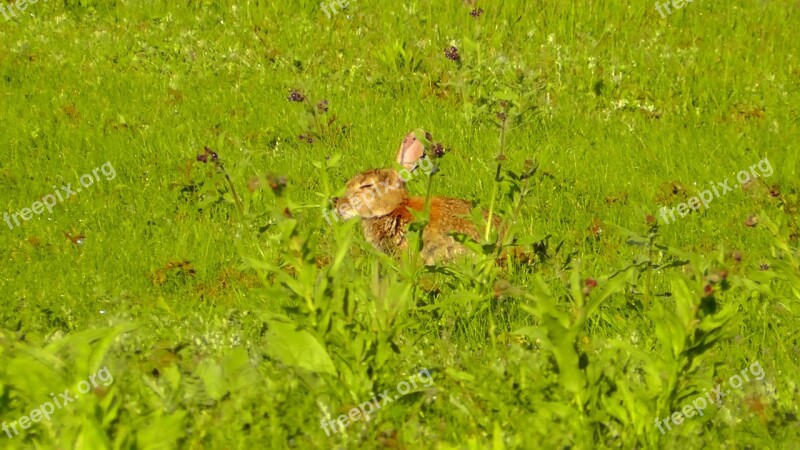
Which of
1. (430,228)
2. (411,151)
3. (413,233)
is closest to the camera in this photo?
(413,233)

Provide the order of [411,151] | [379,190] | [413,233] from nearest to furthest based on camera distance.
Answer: [413,233]
[379,190]
[411,151]

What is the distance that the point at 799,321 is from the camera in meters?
5.59

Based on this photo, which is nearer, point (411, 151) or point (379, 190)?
point (379, 190)

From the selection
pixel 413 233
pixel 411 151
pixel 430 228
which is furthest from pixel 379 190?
pixel 413 233

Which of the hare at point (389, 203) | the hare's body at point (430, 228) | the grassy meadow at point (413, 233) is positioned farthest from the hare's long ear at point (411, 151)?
the grassy meadow at point (413, 233)

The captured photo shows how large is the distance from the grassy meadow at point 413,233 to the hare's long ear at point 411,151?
23.8 inches

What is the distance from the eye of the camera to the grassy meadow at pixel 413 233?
162 inches

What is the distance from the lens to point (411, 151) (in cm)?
741

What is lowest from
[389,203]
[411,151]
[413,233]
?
[413,233]

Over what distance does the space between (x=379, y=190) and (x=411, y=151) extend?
1.18 feet

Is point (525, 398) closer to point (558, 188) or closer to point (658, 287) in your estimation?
point (658, 287)

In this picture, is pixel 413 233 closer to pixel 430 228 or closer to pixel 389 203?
pixel 430 228

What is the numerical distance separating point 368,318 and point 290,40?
6980mm

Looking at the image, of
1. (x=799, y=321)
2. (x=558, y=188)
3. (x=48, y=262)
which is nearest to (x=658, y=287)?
(x=799, y=321)
